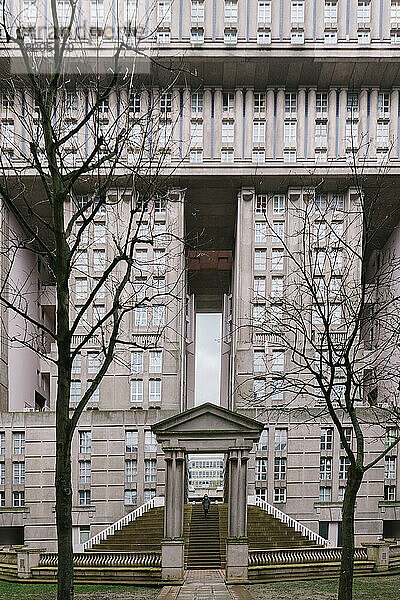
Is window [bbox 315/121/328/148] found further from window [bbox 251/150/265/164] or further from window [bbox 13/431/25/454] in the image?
window [bbox 13/431/25/454]

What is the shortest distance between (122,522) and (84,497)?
7.83 meters

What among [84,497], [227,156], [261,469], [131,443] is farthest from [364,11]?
[84,497]

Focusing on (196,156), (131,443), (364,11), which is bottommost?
(131,443)

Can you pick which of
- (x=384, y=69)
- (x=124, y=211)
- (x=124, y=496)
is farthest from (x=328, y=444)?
(x=384, y=69)

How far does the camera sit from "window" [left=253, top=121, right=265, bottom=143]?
45688 millimetres

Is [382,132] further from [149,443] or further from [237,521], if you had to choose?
[237,521]

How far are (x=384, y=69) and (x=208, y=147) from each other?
1214 centimetres

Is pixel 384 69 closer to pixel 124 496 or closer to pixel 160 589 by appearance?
pixel 124 496

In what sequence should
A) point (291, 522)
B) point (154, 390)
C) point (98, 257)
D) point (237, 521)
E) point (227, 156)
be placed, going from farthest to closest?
point (227, 156) → point (98, 257) → point (154, 390) → point (291, 522) → point (237, 521)

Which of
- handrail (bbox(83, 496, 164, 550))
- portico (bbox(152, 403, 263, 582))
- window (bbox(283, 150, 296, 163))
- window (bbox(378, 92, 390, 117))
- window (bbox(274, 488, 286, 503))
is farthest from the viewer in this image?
window (bbox(378, 92, 390, 117))

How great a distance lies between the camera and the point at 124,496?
42906 millimetres

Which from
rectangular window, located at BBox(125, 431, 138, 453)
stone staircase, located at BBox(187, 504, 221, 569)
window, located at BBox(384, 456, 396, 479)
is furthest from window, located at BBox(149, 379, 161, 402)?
Result: window, located at BBox(384, 456, 396, 479)

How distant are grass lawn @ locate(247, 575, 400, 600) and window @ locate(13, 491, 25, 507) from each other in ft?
76.4

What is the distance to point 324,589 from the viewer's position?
21875 mm
